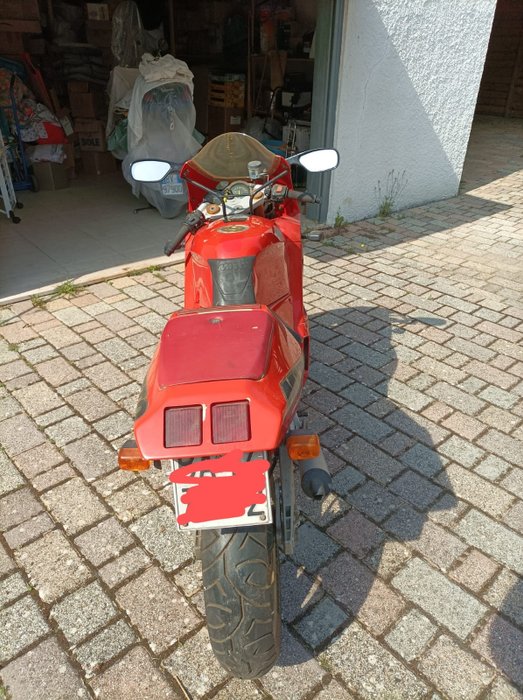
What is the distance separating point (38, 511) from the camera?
2635 mm

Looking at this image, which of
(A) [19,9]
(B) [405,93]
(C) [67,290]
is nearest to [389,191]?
(B) [405,93]

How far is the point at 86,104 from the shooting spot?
328 inches

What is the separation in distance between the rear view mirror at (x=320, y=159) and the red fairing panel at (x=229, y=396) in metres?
1.50

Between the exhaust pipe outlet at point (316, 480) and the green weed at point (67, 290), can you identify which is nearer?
the exhaust pipe outlet at point (316, 480)

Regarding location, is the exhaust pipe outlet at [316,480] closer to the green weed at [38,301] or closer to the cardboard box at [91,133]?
the green weed at [38,301]

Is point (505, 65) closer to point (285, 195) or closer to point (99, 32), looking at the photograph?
point (99, 32)

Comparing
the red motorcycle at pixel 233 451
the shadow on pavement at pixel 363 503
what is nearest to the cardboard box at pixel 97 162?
the shadow on pavement at pixel 363 503

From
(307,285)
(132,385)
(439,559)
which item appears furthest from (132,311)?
(439,559)

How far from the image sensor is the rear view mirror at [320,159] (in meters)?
2.93

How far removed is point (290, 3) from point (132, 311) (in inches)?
292

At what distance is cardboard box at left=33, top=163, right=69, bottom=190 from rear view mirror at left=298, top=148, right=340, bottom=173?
20.1 feet

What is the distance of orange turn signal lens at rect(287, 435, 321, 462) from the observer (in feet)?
5.89

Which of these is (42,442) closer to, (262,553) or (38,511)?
(38,511)

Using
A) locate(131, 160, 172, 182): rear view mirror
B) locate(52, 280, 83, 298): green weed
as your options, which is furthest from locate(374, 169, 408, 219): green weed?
locate(131, 160, 172, 182): rear view mirror
